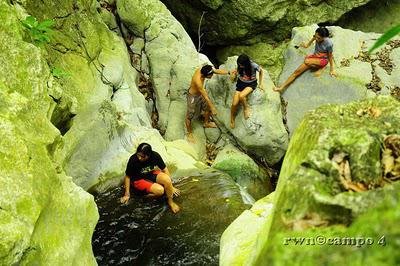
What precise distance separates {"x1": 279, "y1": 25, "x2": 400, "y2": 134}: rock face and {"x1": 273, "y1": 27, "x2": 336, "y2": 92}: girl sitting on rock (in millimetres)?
146

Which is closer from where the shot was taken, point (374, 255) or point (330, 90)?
point (374, 255)

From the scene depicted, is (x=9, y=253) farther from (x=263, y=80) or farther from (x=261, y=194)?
(x=263, y=80)

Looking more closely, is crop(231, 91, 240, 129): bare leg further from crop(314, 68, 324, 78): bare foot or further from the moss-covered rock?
the moss-covered rock

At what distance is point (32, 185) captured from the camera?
3676 millimetres

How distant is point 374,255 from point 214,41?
1276 cm

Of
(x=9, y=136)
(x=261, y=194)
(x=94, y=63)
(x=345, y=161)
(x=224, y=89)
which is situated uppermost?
(x=345, y=161)

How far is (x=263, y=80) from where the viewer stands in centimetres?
1029

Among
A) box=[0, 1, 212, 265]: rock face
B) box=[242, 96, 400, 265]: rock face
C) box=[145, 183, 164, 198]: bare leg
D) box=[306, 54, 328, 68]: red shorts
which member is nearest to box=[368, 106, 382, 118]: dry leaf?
box=[242, 96, 400, 265]: rock face

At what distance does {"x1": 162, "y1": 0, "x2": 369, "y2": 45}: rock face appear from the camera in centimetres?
1309

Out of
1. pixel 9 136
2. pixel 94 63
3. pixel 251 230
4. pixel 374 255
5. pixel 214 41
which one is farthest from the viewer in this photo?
pixel 214 41

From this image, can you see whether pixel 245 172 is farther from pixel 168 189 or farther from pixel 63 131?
pixel 63 131

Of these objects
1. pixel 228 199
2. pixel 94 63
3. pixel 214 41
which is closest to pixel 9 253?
pixel 228 199

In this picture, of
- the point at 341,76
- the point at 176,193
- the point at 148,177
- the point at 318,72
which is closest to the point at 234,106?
the point at 318,72

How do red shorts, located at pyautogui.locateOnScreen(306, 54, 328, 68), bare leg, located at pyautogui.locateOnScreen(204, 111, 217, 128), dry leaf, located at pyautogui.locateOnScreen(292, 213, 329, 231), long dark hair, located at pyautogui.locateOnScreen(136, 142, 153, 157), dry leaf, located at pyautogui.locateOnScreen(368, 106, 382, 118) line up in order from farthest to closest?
bare leg, located at pyautogui.locateOnScreen(204, 111, 217, 128), red shorts, located at pyautogui.locateOnScreen(306, 54, 328, 68), long dark hair, located at pyautogui.locateOnScreen(136, 142, 153, 157), dry leaf, located at pyautogui.locateOnScreen(368, 106, 382, 118), dry leaf, located at pyautogui.locateOnScreen(292, 213, 329, 231)
